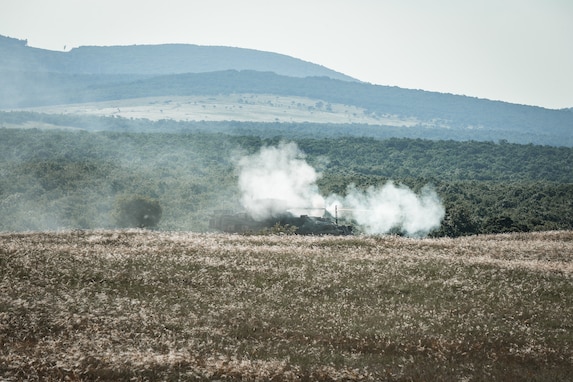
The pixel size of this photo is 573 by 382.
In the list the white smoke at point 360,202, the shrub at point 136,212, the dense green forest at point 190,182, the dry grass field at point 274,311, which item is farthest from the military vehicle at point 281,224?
the shrub at point 136,212

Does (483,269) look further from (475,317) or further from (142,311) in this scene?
(142,311)

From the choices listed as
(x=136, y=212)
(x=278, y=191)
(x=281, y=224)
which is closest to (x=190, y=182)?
(x=136, y=212)

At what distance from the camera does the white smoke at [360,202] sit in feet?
264

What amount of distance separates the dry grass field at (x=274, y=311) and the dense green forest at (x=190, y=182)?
38824 millimetres

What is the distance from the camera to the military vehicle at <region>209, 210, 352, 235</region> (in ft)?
206

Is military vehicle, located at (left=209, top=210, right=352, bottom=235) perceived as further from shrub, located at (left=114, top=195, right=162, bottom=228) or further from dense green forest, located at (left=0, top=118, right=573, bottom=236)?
shrub, located at (left=114, top=195, right=162, bottom=228)

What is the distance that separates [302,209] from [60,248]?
3578cm

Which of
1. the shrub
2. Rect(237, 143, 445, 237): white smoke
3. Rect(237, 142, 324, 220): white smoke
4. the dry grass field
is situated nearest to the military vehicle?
Rect(237, 142, 324, 220): white smoke

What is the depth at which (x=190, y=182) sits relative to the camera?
5054 inches

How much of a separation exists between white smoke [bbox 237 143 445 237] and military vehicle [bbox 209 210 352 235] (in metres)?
1.65

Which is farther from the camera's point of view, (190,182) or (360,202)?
(190,182)

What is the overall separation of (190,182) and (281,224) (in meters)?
66.2

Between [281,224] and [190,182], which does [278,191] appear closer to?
[281,224]

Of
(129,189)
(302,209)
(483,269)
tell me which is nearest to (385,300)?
(483,269)
